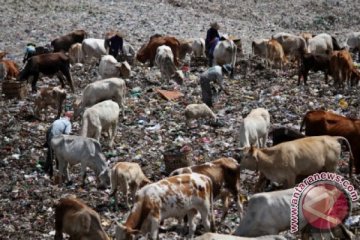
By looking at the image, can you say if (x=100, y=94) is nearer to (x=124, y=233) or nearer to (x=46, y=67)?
(x=46, y=67)

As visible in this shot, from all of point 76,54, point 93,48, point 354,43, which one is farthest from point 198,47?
point 354,43

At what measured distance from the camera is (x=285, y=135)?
35.4ft

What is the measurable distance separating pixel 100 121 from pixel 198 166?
3678 mm

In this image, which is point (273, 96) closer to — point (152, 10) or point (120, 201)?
point (120, 201)

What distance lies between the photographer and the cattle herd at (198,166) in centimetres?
773

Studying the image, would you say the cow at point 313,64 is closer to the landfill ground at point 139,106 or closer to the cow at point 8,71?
the landfill ground at point 139,106

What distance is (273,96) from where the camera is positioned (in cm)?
1511

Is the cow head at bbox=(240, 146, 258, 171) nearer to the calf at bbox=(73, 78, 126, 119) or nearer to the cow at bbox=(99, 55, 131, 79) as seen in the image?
the calf at bbox=(73, 78, 126, 119)

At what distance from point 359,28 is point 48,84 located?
57.6 ft

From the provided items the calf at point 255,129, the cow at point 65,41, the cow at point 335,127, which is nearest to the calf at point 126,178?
the calf at point 255,129

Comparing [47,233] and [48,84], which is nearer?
[47,233]

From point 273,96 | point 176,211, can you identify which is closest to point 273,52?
point 273,96

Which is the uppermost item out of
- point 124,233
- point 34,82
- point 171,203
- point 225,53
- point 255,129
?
point 225,53

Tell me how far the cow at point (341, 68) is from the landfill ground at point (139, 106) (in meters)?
0.33
